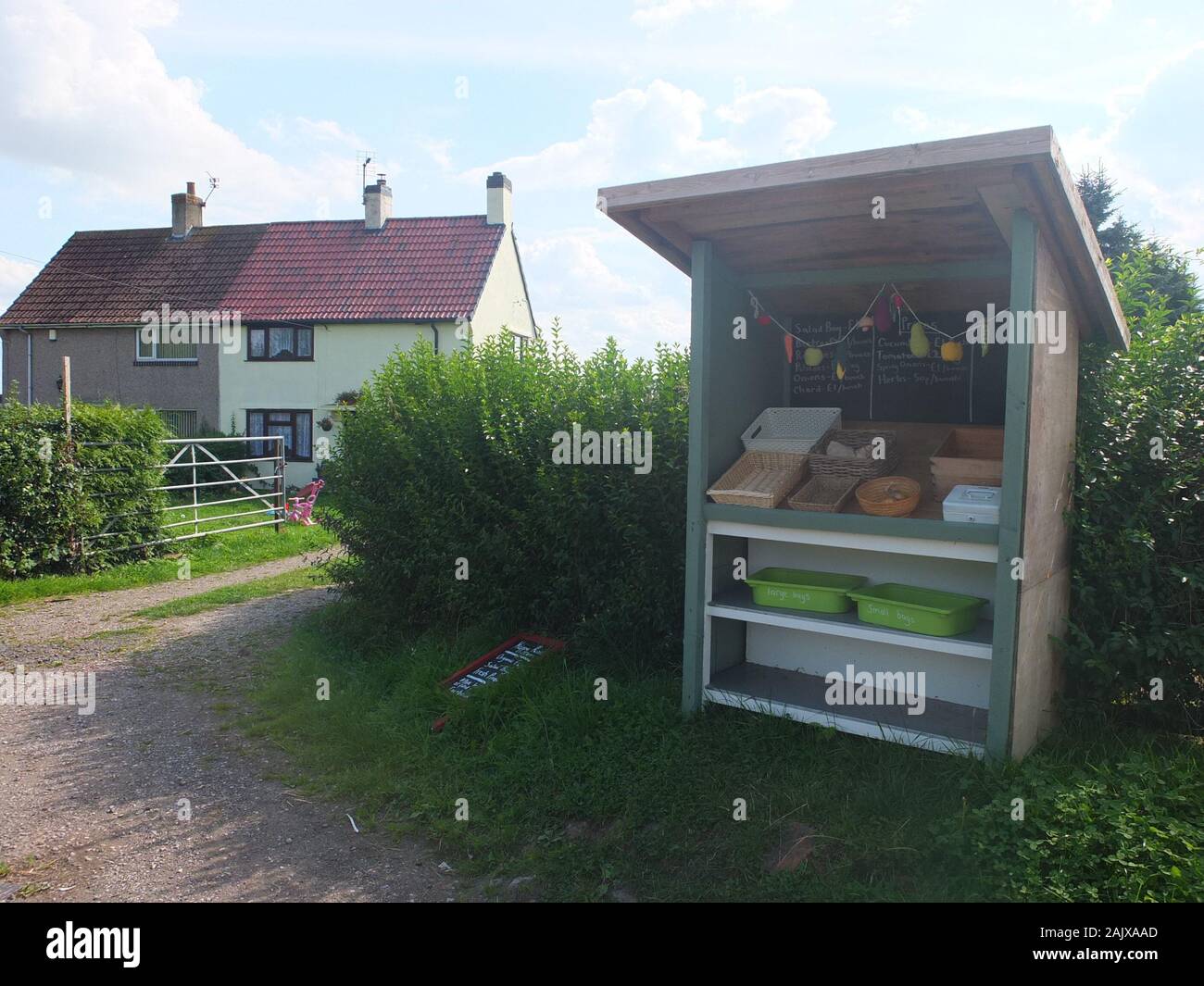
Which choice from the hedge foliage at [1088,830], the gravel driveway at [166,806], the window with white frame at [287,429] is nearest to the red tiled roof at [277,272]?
the window with white frame at [287,429]

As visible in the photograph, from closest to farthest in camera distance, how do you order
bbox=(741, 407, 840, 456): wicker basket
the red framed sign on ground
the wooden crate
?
the wooden crate < bbox=(741, 407, 840, 456): wicker basket < the red framed sign on ground

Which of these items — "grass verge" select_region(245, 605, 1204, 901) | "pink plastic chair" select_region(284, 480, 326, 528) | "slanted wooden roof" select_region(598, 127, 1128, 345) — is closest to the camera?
"grass verge" select_region(245, 605, 1204, 901)

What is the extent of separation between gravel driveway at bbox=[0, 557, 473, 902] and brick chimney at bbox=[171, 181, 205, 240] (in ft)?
77.4

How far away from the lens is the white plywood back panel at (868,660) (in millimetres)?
5559

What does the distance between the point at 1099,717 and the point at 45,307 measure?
98.2 feet

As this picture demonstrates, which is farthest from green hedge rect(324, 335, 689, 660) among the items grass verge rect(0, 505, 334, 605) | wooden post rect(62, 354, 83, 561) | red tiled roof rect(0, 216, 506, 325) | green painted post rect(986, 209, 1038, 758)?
red tiled roof rect(0, 216, 506, 325)

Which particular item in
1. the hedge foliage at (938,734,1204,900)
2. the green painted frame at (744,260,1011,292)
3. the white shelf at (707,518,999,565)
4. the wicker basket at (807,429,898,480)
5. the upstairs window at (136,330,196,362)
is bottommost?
the hedge foliage at (938,734,1204,900)

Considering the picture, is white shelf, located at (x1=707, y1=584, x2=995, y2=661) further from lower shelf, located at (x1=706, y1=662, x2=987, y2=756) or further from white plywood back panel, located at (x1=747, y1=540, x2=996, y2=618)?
lower shelf, located at (x1=706, y1=662, x2=987, y2=756)

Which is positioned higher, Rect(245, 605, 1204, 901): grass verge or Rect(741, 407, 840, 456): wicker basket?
Rect(741, 407, 840, 456): wicker basket

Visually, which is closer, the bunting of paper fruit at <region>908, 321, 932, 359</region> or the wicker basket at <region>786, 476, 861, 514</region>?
the wicker basket at <region>786, 476, 861, 514</region>

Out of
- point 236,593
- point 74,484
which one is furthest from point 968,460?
point 74,484

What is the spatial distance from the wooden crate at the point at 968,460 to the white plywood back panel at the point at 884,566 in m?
0.46

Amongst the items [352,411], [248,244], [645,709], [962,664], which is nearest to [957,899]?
[962,664]

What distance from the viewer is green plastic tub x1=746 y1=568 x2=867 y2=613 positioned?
18.1ft
